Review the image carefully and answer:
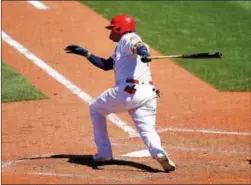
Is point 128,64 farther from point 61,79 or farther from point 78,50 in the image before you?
point 61,79

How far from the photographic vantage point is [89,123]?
13.4m

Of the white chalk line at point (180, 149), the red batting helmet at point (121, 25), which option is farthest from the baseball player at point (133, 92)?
the white chalk line at point (180, 149)

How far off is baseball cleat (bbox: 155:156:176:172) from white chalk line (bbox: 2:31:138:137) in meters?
2.36

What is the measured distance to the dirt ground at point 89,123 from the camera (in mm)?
10328

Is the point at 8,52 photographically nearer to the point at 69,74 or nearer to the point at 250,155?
the point at 69,74

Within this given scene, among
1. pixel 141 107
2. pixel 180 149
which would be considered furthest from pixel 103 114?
pixel 180 149

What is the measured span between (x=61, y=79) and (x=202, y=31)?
3.80 metres

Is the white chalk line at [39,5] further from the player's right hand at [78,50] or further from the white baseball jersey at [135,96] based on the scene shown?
the white baseball jersey at [135,96]

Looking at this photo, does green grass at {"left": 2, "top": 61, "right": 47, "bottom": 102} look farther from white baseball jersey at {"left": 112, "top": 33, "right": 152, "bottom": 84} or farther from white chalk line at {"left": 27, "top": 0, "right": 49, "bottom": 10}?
white baseball jersey at {"left": 112, "top": 33, "right": 152, "bottom": 84}

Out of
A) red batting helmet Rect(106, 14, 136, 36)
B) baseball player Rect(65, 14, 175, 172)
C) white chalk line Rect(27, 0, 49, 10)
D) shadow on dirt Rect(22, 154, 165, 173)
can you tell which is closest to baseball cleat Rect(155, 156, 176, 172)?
baseball player Rect(65, 14, 175, 172)

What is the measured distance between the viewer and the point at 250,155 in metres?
11.2

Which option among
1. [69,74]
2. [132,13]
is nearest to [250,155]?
[69,74]

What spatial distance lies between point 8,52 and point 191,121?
513 centimetres

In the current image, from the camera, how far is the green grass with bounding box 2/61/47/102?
1467cm
